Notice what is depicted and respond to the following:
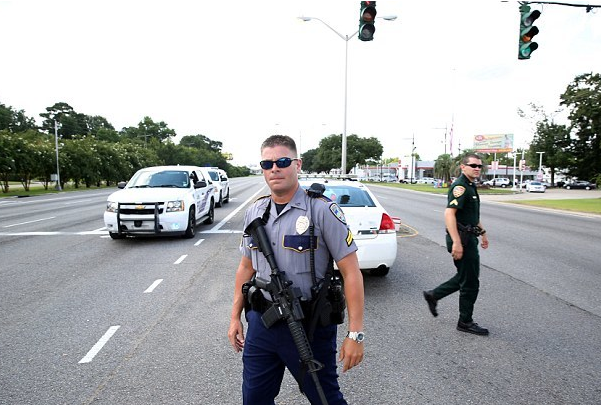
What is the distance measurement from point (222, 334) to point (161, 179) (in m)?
7.64

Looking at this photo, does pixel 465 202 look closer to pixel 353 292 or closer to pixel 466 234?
pixel 466 234

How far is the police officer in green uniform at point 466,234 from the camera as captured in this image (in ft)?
13.9

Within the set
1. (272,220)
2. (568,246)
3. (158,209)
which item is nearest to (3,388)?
(272,220)

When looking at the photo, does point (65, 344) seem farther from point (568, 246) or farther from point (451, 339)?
point (568, 246)

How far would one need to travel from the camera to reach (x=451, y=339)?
417 centimetres

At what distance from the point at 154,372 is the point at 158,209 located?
6402mm

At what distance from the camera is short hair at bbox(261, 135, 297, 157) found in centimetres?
224

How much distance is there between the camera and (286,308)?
79.6 inches

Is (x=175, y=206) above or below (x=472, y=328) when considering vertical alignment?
above

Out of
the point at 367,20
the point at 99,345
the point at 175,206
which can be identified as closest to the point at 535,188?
the point at 367,20

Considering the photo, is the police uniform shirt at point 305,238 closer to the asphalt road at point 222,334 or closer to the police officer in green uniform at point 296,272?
the police officer in green uniform at point 296,272

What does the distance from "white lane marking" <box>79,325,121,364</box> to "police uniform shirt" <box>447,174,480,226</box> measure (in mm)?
3805

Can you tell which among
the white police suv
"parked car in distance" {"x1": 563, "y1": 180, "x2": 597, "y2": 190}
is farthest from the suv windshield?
"parked car in distance" {"x1": 563, "y1": 180, "x2": 597, "y2": 190}

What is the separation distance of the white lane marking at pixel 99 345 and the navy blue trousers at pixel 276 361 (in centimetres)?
223
